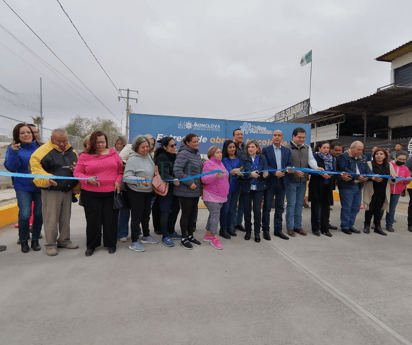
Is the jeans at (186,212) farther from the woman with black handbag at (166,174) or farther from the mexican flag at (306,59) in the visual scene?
the mexican flag at (306,59)

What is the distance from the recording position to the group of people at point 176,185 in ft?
10.8

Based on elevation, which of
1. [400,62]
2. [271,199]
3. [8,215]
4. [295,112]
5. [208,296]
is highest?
[400,62]

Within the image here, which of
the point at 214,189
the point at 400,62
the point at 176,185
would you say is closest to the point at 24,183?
the point at 176,185

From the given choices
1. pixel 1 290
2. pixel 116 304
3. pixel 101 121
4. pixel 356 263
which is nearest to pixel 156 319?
pixel 116 304

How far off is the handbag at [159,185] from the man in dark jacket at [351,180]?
3.20 metres

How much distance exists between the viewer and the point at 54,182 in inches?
123

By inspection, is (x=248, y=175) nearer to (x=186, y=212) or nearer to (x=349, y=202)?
(x=186, y=212)

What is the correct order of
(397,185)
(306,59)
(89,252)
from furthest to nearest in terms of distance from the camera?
1. (306,59)
2. (397,185)
3. (89,252)

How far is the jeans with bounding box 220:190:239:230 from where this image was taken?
422 centimetres

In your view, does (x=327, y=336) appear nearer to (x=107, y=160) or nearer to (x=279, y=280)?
(x=279, y=280)

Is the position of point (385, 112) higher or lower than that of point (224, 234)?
higher

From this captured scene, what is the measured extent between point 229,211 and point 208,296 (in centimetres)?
208

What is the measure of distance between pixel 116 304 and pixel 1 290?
3.99ft

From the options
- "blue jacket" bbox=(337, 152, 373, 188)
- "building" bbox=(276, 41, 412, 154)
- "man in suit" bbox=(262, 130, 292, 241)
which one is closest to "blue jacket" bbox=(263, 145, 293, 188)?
"man in suit" bbox=(262, 130, 292, 241)
